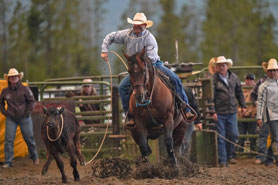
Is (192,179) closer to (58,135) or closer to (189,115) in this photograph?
(189,115)

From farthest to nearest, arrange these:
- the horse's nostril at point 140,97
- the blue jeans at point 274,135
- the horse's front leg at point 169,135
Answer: the blue jeans at point 274,135, the horse's front leg at point 169,135, the horse's nostril at point 140,97

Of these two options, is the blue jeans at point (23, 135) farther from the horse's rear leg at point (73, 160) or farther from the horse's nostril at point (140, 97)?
the horse's nostril at point (140, 97)

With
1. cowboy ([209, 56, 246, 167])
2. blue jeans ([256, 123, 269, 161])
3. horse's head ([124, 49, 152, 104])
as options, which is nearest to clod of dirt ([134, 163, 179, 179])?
horse's head ([124, 49, 152, 104])

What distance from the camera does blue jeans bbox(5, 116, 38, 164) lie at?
12758mm

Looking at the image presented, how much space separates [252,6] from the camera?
3912cm

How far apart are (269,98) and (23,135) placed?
5.30 metres

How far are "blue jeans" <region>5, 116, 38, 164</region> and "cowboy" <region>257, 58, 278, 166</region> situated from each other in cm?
486

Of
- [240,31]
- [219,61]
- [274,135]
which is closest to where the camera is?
[274,135]

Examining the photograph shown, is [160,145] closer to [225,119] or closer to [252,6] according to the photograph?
[225,119]

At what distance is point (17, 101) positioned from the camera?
42.1 feet

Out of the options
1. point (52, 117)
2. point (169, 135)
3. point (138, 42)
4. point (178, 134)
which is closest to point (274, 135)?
point (178, 134)

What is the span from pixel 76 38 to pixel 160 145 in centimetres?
3299

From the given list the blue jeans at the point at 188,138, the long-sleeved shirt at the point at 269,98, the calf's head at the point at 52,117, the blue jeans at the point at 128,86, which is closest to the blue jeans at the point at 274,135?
the long-sleeved shirt at the point at 269,98

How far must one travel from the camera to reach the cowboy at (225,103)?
1264cm
